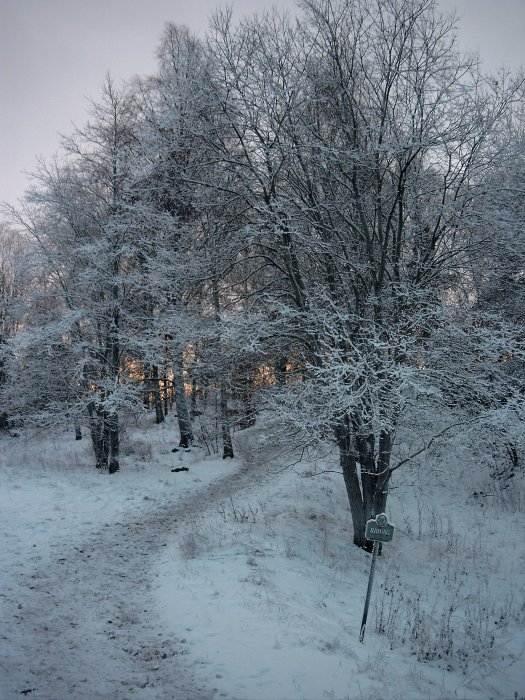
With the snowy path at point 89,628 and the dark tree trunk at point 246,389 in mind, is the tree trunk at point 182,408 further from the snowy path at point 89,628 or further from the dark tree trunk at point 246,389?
the snowy path at point 89,628

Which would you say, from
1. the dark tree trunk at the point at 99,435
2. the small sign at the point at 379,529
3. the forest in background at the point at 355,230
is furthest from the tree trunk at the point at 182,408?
the small sign at the point at 379,529

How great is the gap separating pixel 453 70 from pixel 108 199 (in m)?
10.6

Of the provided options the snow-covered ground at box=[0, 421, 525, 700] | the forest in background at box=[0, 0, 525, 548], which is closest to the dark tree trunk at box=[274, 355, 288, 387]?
the forest in background at box=[0, 0, 525, 548]

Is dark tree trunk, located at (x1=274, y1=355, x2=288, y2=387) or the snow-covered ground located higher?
dark tree trunk, located at (x1=274, y1=355, x2=288, y2=387)

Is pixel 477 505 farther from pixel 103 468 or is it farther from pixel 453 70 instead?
pixel 103 468

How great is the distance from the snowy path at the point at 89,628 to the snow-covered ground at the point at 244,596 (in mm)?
23

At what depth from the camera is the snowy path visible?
4.19 metres

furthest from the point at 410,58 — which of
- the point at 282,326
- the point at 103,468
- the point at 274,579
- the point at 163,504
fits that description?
the point at 103,468

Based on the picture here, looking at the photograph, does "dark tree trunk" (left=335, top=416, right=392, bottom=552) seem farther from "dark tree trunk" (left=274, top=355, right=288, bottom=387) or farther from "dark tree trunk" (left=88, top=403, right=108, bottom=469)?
"dark tree trunk" (left=88, top=403, right=108, bottom=469)

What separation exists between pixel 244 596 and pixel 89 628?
1.98 metres

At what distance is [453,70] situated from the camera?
7672 millimetres

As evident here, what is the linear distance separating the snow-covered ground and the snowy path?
23mm

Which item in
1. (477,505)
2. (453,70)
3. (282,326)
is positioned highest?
(453,70)

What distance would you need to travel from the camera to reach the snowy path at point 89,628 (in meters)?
4.19
